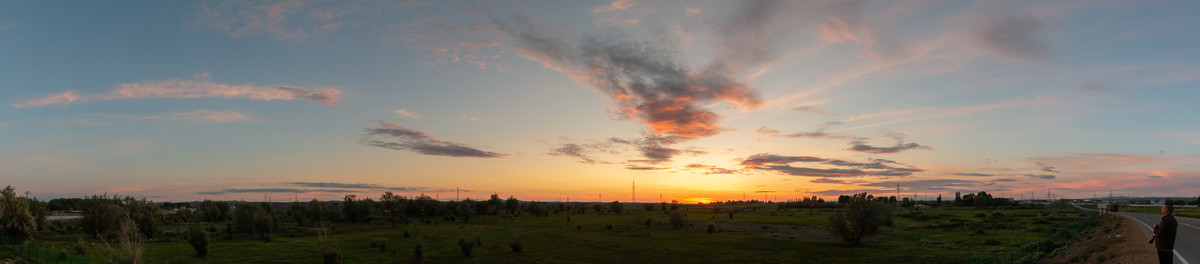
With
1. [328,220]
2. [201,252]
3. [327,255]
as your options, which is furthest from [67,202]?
[327,255]

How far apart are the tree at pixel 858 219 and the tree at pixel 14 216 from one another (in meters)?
66.6

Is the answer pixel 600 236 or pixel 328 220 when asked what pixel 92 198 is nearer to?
pixel 328 220

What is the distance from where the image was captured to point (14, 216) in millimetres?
41031

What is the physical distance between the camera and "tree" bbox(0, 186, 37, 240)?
132ft

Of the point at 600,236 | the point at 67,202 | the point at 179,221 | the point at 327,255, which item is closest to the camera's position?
the point at 327,255

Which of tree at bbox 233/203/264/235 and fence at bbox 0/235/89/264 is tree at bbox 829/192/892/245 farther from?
tree at bbox 233/203/264/235

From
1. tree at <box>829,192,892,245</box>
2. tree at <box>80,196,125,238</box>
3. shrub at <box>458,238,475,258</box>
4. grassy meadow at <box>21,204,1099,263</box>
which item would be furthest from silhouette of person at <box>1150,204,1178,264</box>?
tree at <box>80,196,125,238</box>

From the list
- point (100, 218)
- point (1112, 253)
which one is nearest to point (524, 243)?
point (1112, 253)

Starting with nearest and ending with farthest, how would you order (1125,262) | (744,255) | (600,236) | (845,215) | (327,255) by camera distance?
1. (1125,262)
2. (327,255)
3. (744,255)
4. (845,215)
5. (600,236)

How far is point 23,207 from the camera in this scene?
42375 millimetres

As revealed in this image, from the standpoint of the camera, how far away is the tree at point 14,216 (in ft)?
132

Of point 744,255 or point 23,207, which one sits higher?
point 23,207

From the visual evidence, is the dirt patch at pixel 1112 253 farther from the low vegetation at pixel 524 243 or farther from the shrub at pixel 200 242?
the shrub at pixel 200 242

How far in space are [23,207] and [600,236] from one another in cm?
4821
